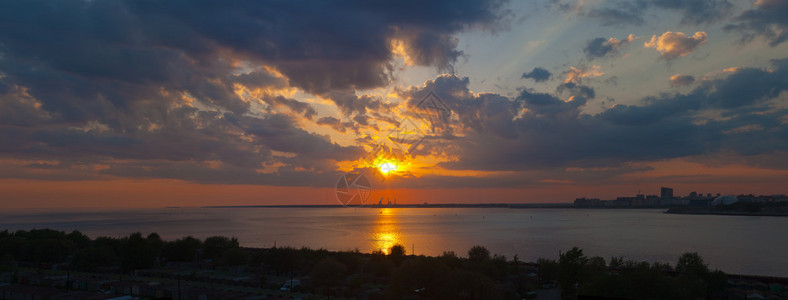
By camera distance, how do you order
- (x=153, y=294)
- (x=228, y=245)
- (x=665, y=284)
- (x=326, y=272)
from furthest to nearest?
(x=228, y=245)
(x=326, y=272)
(x=153, y=294)
(x=665, y=284)

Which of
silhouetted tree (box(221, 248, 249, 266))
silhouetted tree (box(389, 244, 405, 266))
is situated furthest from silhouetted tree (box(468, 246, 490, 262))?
silhouetted tree (box(221, 248, 249, 266))

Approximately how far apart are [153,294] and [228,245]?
31.3 meters

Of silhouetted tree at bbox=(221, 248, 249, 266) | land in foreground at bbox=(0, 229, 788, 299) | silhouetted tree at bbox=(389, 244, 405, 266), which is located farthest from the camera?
silhouetted tree at bbox=(389, 244, 405, 266)

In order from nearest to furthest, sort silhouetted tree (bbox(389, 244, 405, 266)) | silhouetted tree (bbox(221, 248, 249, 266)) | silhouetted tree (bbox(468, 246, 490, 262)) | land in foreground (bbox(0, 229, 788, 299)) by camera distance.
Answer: land in foreground (bbox(0, 229, 788, 299))
silhouetted tree (bbox(468, 246, 490, 262))
silhouetted tree (bbox(221, 248, 249, 266))
silhouetted tree (bbox(389, 244, 405, 266))

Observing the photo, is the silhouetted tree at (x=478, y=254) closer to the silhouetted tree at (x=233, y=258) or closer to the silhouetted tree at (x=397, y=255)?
the silhouetted tree at (x=397, y=255)

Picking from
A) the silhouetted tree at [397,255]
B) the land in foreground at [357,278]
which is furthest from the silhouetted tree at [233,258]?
the silhouetted tree at [397,255]

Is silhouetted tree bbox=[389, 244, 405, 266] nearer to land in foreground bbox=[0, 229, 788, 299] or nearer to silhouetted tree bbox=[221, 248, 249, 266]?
land in foreground bbox=[0, 229, 788, 299]

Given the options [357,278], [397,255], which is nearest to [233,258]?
[397,255]

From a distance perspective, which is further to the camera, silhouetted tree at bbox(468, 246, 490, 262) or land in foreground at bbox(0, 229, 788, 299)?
silhouetted tree at bbox(468, 246, 490, 262)

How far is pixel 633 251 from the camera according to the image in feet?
278

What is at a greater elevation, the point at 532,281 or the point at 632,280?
the point at 632,280

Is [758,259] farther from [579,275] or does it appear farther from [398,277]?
[398,277]

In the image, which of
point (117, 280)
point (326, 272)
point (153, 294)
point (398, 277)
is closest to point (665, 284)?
point (398, 277)

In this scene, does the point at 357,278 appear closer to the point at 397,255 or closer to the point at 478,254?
the point at 397,255
